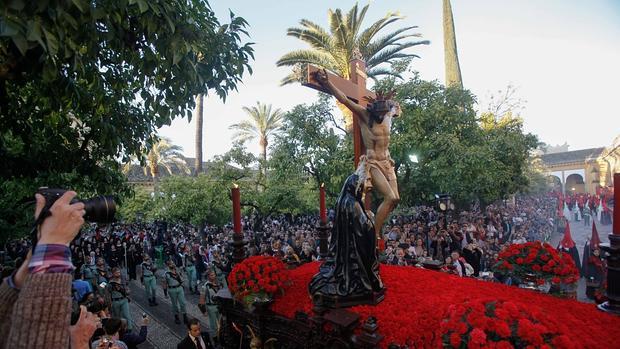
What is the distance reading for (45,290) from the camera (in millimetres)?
1400

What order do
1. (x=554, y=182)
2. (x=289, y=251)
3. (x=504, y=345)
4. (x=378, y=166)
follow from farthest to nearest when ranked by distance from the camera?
(x=554, y=182) < (x=289, y=251) < (x=378, y=166) < (x=504, y=345)

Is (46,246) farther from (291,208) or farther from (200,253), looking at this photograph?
(291,208)

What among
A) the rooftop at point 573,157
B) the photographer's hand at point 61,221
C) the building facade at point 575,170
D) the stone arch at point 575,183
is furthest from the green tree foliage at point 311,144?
the stone arch at point 575,183

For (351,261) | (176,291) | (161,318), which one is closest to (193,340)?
(351,261)

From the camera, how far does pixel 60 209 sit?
1.62m

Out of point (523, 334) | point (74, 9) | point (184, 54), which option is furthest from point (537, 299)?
point (74, 9)

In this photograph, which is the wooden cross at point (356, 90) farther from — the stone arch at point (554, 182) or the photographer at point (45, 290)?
the stone arch at point (554, 182)

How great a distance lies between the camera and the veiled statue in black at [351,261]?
5125mm

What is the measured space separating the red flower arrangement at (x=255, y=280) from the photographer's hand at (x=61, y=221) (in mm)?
3893

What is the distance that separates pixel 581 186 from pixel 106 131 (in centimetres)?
6615

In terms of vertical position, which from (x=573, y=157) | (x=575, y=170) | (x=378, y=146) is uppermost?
(x=573, y=157)

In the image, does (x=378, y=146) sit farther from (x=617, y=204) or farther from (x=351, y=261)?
(x=617, y=204)

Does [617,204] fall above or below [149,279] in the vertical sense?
above

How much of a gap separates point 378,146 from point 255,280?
10.6 ft
